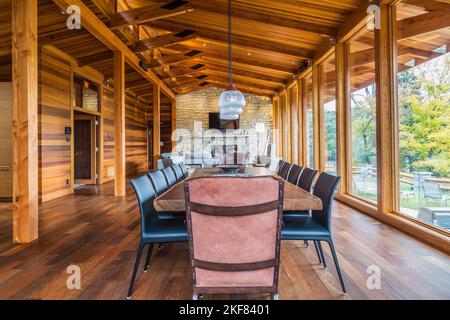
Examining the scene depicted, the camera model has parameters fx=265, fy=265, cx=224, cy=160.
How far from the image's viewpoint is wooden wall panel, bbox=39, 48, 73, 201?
16.5 ft

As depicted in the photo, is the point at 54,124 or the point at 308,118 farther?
the point at 308,118

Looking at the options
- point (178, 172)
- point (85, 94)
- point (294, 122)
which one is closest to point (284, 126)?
point (294, 122)

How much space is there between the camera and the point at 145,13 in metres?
4.83

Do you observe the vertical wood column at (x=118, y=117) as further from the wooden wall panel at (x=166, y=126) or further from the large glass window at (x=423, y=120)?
the wooden wall panel at (x=166, y=126)

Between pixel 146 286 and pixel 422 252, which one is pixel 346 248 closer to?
pixel 422 252

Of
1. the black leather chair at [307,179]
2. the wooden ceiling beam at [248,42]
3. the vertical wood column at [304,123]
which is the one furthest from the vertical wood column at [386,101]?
the vertical wood column at [304,123]

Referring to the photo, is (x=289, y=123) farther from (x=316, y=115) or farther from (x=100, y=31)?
(x=100, y=31)

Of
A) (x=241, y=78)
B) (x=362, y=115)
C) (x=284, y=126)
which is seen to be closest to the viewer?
(x=362, y=115)

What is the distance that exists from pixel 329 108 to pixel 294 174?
337 centimetres

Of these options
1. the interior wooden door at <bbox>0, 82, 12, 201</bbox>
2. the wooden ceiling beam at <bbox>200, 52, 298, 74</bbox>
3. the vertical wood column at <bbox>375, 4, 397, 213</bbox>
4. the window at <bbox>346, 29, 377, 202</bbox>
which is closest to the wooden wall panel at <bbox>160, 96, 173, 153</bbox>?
the wooden ceiling beam at <bbox>200, 52, 298, 74</bbox>

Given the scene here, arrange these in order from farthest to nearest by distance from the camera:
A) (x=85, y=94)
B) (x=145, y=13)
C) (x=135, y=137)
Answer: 1. (x=135, y=137)
2. (x=85, y=94)
3. (x=145, y=13)

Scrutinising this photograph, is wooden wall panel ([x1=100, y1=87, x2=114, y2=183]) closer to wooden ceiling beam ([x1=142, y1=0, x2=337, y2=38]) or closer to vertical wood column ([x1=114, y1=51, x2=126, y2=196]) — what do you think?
vertical wood column ([x1=114, y1=51, x2=126, y2=196])
